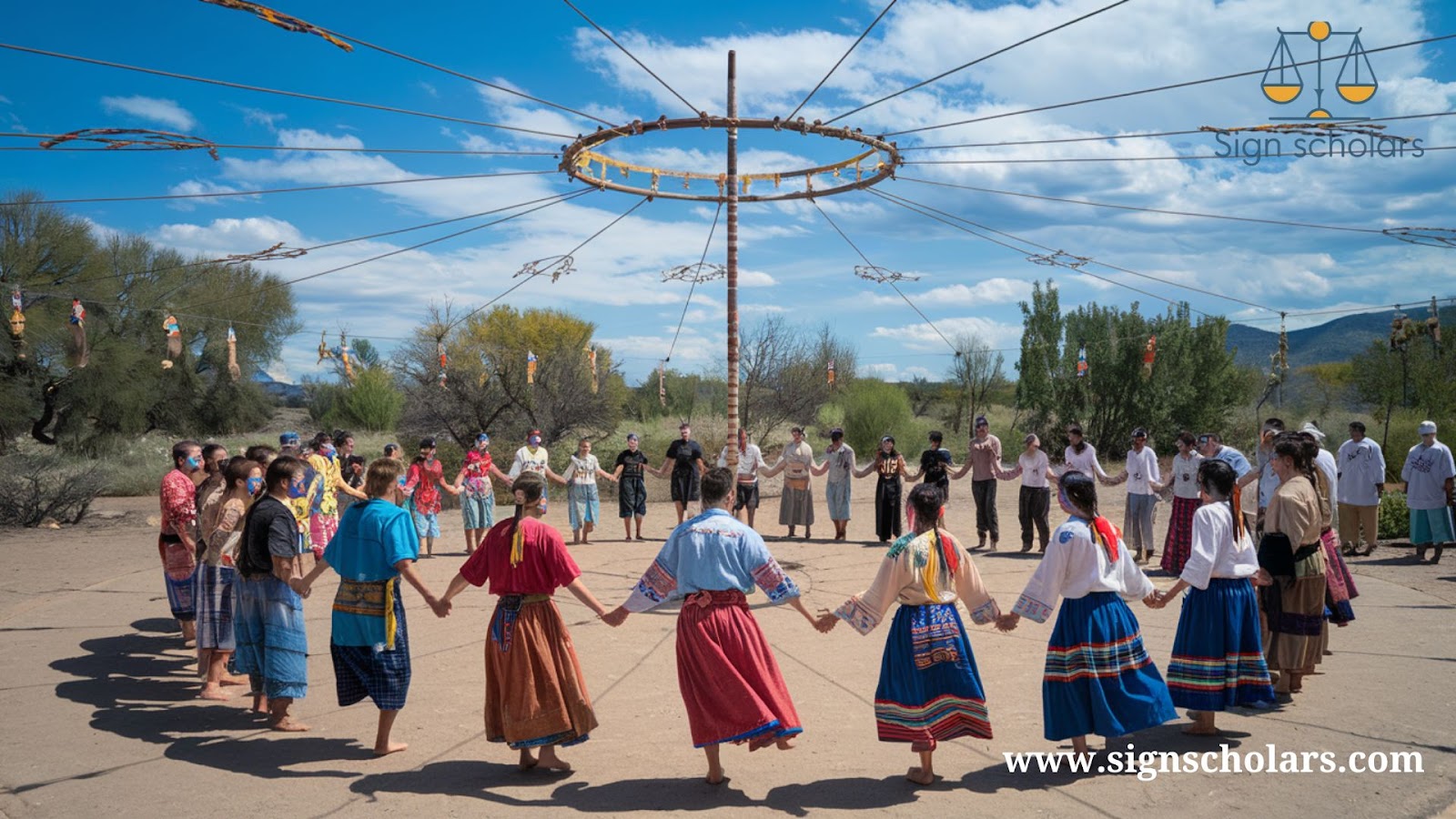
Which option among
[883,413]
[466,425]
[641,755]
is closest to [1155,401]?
[883,413]

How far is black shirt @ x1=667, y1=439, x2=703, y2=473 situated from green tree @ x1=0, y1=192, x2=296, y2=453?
1182 centimetres

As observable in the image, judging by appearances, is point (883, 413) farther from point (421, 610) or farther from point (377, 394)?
point (421, 610)

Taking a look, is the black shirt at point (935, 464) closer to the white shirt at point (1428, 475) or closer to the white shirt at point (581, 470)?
the white shirt at point (581, 470)

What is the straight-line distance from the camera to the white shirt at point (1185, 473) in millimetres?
11555

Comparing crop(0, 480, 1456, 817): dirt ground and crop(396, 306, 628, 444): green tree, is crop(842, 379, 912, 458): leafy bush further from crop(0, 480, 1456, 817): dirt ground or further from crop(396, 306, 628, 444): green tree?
crop(0, 480, 1456, 817): dirt ground

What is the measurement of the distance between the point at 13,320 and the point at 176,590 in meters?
8.43

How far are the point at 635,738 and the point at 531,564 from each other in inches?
60.4

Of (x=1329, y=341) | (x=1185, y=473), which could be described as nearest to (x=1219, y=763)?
(x=1185, y=473)

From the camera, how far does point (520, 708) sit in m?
5.35

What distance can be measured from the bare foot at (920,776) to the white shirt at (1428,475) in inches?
434

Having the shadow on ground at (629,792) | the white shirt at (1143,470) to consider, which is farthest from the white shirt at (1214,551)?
the white shirt at (1143,470)

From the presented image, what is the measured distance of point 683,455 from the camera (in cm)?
1509

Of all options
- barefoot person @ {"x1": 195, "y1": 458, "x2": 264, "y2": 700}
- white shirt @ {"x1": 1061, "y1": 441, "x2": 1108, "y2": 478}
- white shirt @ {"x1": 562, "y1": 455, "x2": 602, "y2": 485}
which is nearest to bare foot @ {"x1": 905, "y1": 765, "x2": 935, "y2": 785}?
barefoot person @ {"x1": 195, "y1": 458, "x2": 264, "y2": 700}

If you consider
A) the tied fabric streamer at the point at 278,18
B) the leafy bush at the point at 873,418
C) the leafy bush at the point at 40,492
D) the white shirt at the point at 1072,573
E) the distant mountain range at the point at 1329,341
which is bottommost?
the leafy bush at the point at 40,492
